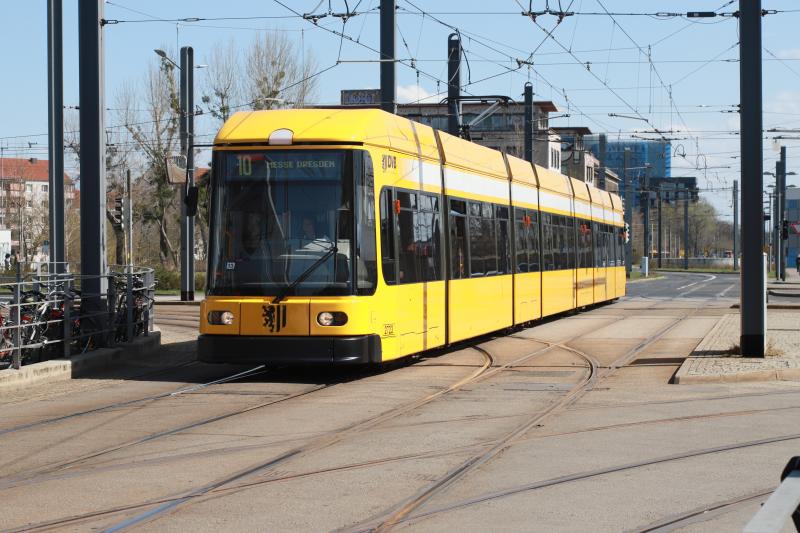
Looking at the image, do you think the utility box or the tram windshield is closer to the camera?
the tram windshield

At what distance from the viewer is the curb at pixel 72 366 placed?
565 inches

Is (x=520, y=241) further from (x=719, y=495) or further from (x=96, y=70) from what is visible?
(x=719, y=495)

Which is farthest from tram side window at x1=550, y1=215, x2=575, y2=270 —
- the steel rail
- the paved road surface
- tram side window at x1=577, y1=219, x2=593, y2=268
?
the steel rail

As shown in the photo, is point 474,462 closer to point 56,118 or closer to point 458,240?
point 458,240

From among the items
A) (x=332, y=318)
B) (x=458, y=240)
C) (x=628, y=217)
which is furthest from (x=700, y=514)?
(x=628, y=217)

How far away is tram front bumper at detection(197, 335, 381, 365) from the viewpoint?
1427cm

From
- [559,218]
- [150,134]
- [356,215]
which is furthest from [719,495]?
[150,134]

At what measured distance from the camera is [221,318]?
14625mm

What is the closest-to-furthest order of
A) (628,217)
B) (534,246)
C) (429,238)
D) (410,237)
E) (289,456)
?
(289,456) → (410,237) → (429,238) → (534,246) → (628,217)

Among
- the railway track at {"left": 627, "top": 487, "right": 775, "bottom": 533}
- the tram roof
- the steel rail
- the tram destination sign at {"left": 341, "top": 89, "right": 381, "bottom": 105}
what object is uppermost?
the tram destination sign at {"left": 341, "top": 89, "right": 381, "bottom": 105}

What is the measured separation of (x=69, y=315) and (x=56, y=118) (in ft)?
29.8

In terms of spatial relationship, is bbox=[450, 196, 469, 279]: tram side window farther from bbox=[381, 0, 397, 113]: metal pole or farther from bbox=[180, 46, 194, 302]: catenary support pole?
bbox=[180, 46, 194, 302]: catenary support pole

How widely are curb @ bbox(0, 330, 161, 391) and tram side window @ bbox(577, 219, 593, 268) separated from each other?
554 inches

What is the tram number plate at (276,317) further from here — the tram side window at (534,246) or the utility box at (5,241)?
the utility box at (5,241)
